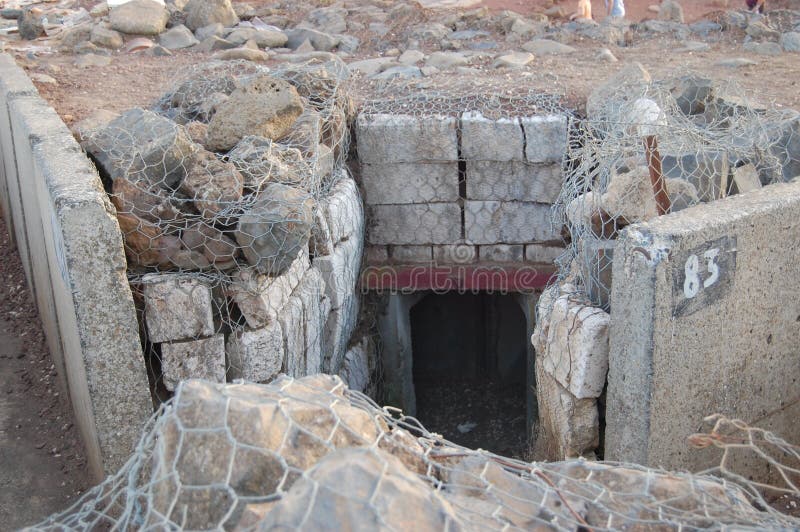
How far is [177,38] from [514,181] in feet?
15.3

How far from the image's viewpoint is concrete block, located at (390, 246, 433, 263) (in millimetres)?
6746

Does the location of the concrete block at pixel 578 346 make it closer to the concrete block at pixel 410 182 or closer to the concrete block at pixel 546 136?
the concrete block at pixel 546 136

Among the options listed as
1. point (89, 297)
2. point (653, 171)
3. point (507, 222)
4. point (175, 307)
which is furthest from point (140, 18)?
point (653, 171)

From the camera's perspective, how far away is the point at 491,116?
238 inches

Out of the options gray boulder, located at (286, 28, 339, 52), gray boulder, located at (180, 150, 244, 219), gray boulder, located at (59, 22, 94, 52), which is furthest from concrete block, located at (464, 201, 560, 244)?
gray boulder, located at (59, 22, 94, 52)

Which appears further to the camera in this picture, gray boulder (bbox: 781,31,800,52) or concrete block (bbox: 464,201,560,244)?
gray boulder (bbox: 781,31,800,52)

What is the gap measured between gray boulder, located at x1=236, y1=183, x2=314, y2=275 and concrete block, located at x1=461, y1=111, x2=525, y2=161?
7.07ft

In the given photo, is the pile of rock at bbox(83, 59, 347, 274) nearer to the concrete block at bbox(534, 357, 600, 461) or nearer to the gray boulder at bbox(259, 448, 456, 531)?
the concrete block at bbox(534, 357, 600, 461)

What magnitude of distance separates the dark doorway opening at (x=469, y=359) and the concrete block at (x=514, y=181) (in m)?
2.27

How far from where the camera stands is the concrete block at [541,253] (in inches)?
261

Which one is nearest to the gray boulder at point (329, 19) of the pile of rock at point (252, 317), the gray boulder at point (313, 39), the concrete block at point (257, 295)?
the gray boulder at point (313, 39)

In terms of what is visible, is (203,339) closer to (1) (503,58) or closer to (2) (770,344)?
(2) (770,344)

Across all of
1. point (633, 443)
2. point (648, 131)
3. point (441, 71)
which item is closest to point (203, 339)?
point (633, 443)

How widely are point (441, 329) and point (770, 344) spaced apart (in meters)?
5.30
